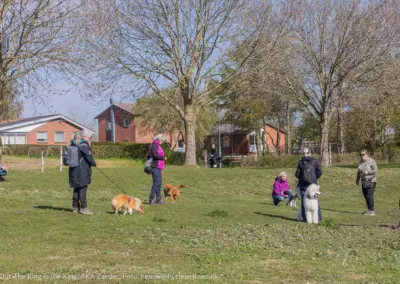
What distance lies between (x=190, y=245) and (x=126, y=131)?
216 ft

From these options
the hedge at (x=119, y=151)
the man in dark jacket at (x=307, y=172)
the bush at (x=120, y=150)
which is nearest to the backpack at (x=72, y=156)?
the man in dark jacket at (x=307, y=172)

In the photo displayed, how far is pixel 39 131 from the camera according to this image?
64750 millimetres

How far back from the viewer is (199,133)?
206 feet

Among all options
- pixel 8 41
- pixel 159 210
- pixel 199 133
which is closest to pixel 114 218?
pixel 159 210

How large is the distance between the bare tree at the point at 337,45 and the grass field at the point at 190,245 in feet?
52.8

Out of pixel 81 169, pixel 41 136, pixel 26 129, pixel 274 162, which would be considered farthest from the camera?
pixel 41 136

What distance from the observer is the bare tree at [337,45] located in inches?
1217

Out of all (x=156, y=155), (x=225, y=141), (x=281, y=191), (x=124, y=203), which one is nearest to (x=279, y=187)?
(x=281, y=191)

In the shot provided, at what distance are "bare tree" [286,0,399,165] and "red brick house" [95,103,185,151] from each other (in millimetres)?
29881

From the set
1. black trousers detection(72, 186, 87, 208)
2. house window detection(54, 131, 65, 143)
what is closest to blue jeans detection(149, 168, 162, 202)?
black trousers detection(72, 186, 87, 208)

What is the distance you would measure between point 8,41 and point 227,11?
1736 centimetres

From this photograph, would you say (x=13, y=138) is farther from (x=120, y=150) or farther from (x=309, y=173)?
(x=309, y=173)

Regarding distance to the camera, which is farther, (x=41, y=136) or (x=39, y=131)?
(x=41, y=136)

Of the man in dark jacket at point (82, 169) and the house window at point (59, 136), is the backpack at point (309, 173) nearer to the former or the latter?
the man in dark jacket at point (82, 169)
